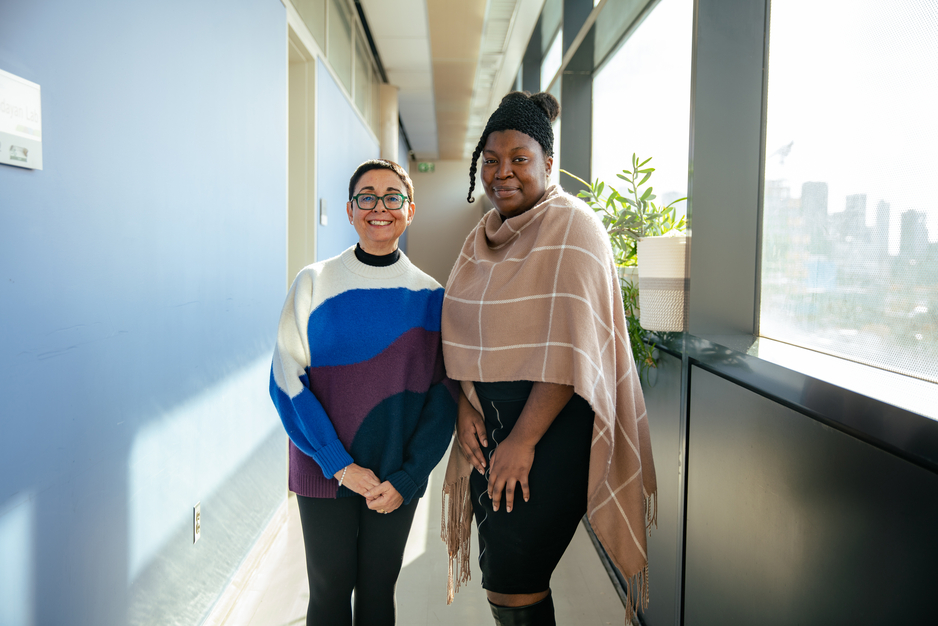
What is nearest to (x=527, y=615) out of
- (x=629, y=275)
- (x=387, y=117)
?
(x=629, y=275)

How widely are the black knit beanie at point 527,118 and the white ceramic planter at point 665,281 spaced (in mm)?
464

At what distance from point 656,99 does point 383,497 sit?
184cm

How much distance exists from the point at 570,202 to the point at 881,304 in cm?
62

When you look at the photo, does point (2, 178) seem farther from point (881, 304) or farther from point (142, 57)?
point (881, 304)

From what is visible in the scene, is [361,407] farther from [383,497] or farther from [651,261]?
[651,261]

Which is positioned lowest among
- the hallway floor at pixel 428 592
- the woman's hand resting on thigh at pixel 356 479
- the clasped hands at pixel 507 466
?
the hallway floor at pixel 428 592

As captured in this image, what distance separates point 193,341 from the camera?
1.62m

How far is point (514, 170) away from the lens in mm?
1209

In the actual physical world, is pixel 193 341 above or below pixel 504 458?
above

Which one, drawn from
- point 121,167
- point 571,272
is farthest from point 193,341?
point 571,272

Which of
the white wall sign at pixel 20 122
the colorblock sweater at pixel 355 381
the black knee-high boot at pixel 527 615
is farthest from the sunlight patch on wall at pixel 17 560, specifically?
the black knee-high boot at pixel 527 615

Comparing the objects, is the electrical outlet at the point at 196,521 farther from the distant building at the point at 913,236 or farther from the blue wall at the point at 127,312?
the distant building at the point at 913,236

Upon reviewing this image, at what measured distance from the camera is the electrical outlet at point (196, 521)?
65.9 inches

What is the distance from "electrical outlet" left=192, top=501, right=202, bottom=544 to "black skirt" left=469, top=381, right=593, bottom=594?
3.20 feet
